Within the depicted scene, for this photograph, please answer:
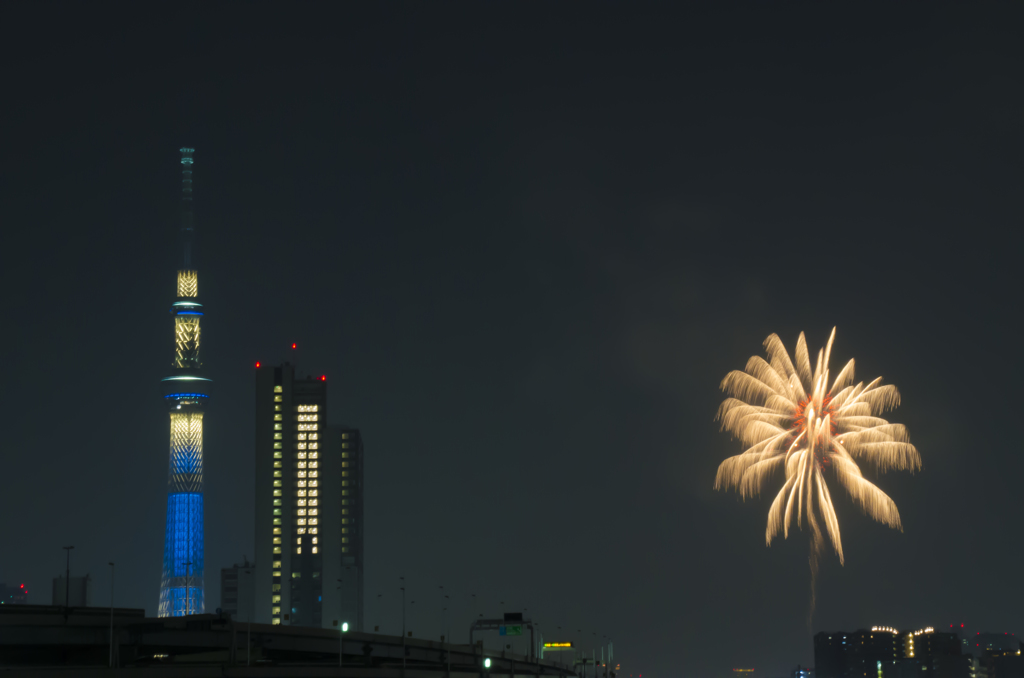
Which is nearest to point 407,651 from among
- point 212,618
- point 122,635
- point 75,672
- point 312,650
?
point 312,650

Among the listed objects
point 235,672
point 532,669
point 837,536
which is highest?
point 837,536

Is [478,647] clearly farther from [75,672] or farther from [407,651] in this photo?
[75,672]

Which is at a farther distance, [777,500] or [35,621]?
[777,500]

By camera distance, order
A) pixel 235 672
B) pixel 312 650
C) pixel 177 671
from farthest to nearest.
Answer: pixel 312 650
pixel 235 672
pixel 177 671

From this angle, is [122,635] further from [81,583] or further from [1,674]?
[81,583]

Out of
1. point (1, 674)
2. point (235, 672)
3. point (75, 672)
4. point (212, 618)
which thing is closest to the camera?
point (1, 674)

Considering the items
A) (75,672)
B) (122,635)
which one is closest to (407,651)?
(122,635)

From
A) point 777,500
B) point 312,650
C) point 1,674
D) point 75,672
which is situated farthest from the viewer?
point 777,500

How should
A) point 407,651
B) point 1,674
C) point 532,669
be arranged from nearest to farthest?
1. point 1,674
2. point 407,651
3. point 532,669

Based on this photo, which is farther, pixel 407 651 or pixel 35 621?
pixel 407 651

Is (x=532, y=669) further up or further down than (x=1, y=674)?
further down
